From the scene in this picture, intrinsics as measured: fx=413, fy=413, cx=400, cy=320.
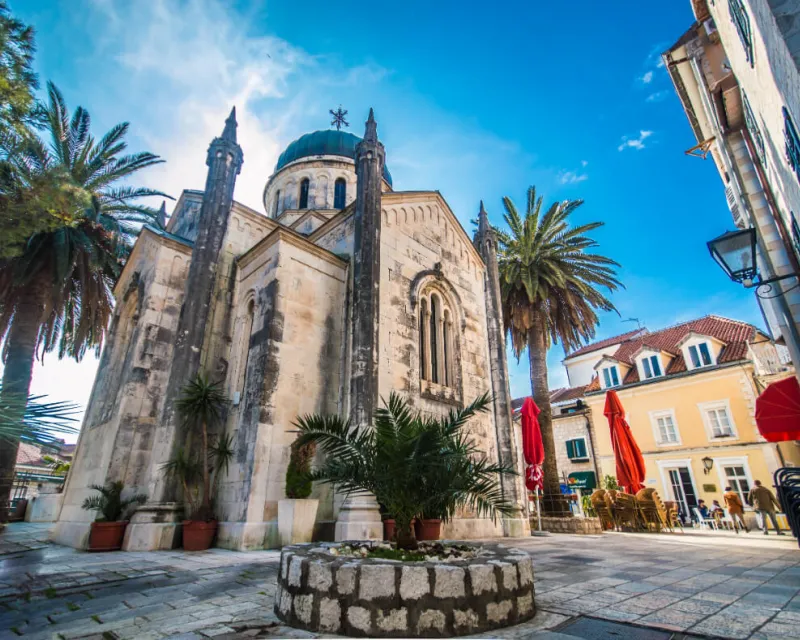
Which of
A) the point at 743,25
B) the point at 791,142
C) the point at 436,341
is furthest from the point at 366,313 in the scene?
the point at 791,142

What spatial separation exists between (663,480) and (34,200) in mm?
29122

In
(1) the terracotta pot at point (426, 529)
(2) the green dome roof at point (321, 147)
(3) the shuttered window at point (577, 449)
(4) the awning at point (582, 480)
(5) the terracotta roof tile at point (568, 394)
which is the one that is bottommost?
(1) the terracotta pot at point (426, 529)

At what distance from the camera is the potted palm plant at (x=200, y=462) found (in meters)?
8.55

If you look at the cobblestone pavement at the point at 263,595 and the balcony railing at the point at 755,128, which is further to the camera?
the balcony railing at the point at 755,128

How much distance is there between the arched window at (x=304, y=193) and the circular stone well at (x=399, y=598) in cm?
1855

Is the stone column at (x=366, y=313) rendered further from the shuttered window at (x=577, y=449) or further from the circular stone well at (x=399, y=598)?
the shuttered window at (x=577, y=449)

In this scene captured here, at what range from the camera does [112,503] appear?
8.93m

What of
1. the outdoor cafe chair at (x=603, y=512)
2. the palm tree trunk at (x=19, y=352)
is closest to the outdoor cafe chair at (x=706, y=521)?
the outdoor cafe chair at (x=603, y=512)

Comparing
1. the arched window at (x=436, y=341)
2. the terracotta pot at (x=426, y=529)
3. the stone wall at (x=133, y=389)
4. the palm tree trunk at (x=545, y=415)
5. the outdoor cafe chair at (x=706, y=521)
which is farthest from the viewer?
the outdoor cafe chair at (x=706, y=521)

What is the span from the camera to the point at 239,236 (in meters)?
13.3

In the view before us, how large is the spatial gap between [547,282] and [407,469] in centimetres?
1532

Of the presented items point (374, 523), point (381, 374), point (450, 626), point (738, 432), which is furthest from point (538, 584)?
point (738, 432)

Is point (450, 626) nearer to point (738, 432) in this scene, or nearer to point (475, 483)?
point (475, 483)

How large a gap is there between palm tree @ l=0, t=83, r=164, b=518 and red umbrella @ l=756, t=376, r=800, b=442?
56.1 ft
